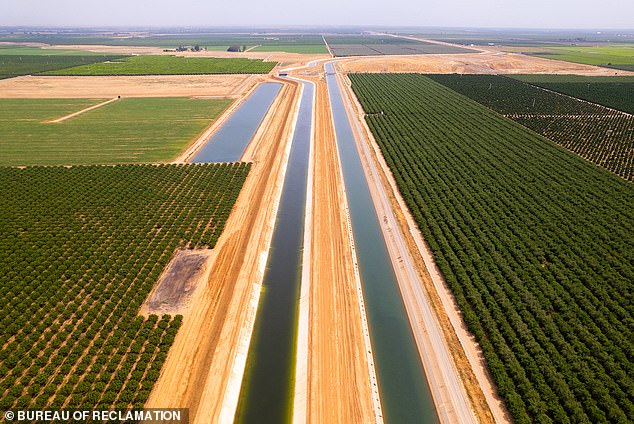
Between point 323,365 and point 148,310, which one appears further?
point 148,310

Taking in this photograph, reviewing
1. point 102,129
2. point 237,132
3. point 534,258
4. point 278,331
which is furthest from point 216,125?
point 534,258

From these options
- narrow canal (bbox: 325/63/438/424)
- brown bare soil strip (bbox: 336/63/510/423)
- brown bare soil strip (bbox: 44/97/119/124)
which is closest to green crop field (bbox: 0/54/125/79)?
brown bare soil strip (bbox: 44/97/119/124)

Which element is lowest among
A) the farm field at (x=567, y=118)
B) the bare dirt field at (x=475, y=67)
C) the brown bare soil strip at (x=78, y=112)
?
the brown bare soil strip at (x=78, y=112)

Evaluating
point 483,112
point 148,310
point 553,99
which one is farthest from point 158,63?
point 148,310

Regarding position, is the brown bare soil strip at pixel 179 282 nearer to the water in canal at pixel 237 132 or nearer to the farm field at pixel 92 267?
the farm field at pixel 92 267

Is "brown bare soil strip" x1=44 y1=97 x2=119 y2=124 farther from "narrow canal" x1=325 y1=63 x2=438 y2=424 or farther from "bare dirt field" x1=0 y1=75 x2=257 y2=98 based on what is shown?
"narrow canal" x1=325 y1=63 x2=438 y2=424

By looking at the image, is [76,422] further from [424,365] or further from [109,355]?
[424,365]

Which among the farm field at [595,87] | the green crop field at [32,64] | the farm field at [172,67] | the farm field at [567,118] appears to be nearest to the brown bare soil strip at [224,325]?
the farm field at [567,118]
